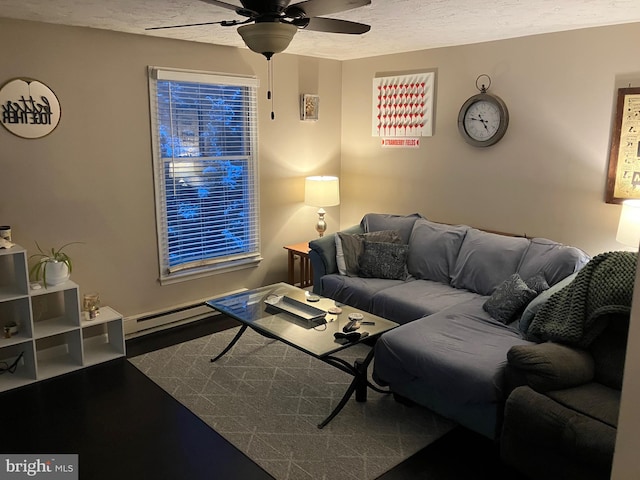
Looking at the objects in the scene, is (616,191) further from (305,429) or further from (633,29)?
(305,429)

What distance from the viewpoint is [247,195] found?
481cm

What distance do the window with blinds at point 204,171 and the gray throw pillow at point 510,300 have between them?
2.39 meters

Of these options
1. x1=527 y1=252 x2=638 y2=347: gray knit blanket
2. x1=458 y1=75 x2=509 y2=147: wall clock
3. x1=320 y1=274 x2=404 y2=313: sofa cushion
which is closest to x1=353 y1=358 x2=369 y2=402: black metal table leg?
x1=320 y1=274 x2=404 y2=313: sofa cushion

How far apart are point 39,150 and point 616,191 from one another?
13.2 feet

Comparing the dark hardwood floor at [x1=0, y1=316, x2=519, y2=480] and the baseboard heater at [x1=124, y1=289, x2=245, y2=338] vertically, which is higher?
the baseboard heater at [x1=124, y1=289, x2=245, y2=338]

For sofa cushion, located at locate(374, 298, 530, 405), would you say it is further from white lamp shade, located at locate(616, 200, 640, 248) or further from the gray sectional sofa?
white lamp shade, located at locate(616, 200, 640, 248)

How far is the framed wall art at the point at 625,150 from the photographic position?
136 inches

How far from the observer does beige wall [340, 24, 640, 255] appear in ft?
11.9

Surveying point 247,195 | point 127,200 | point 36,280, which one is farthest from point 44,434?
point 247,195

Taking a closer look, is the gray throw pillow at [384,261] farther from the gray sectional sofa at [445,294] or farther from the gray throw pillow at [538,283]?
the gray throw pillow at [538,283]

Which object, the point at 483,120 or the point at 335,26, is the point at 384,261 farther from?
the point at 335,26

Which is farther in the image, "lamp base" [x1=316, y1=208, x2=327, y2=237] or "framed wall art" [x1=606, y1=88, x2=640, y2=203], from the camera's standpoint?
"lamp base" [x1=316, y1=208, x2=327, y2=237]

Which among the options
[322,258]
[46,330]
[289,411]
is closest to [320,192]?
[322,258]

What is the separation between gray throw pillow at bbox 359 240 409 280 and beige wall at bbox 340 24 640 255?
707 mm
